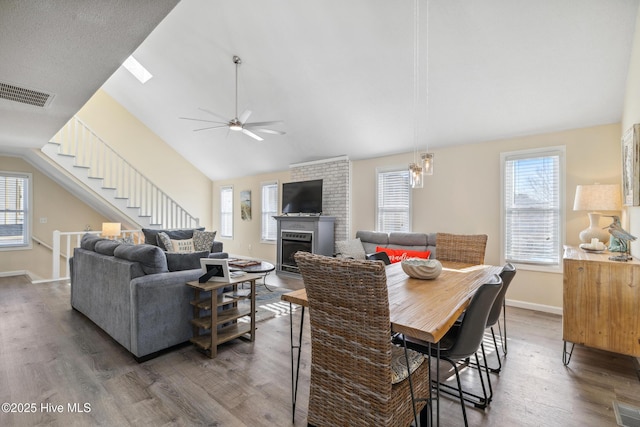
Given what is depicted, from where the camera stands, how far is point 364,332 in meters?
1.37

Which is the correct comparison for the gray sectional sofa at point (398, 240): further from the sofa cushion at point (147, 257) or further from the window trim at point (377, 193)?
the sofa cushion at point (147, 257)

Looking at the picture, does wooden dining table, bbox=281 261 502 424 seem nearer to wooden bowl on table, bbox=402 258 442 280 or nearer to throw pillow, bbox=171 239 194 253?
wooden bowl on table, bbox=402 258 442 280

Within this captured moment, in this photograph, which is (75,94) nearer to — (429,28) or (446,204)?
(429,28)

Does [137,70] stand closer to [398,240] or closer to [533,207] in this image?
[398,240]

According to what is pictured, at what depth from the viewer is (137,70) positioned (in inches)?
233

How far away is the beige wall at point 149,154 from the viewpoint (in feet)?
23.2

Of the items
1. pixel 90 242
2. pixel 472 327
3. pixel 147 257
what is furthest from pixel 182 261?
pixel 472 327

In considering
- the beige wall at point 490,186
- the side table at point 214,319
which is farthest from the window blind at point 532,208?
the side table at point 214,319

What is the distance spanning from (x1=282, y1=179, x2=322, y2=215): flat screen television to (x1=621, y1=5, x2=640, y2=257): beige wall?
433cm

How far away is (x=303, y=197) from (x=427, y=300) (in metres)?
4.79

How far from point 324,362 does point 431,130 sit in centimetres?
402

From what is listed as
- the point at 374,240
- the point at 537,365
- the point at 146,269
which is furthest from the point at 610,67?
the point at 146,269


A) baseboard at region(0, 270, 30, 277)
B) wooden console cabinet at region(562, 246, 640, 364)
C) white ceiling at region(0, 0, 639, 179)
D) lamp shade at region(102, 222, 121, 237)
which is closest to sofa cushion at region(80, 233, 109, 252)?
white ceiling at region(0, 0, 639, 179)

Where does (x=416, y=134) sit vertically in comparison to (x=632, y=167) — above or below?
above
